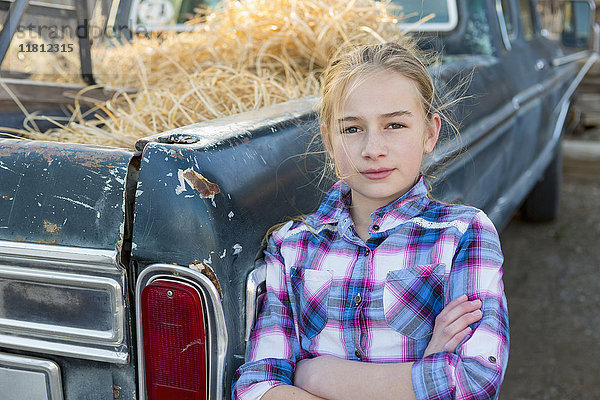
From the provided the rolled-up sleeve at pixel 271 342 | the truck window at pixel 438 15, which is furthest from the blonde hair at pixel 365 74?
the truck window at pixel 438 15

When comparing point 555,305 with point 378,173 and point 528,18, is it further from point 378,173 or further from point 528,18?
point 378,173

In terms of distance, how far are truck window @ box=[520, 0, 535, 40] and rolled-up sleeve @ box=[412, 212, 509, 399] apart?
10.6 feet

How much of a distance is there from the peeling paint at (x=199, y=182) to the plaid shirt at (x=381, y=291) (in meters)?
0.22

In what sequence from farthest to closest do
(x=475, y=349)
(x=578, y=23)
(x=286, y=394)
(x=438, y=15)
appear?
(x=578, y=23)
(x=438, y=15)
(x=286, y=394)
(x=475, y=349)

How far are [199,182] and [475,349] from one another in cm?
56

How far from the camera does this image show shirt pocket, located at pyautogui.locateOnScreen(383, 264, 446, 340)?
1239 millimetres

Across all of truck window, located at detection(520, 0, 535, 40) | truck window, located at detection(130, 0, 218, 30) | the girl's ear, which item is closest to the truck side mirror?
truck window, located at detection(520, 0, 535, 40)

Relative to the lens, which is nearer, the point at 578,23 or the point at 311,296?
the point at 311,296

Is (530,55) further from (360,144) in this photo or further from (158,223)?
(158,223)

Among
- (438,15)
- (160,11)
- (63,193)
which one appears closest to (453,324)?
(63,193)

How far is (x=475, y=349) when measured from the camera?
1137 mm

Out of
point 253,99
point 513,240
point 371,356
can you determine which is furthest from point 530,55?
point 371,356

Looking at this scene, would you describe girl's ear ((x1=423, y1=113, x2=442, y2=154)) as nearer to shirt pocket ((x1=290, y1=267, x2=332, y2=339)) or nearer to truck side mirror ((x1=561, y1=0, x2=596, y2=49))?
shirt pocket ((x1=290, y1=267, x2=332, y2=339))

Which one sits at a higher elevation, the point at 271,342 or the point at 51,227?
the point at 51,227
